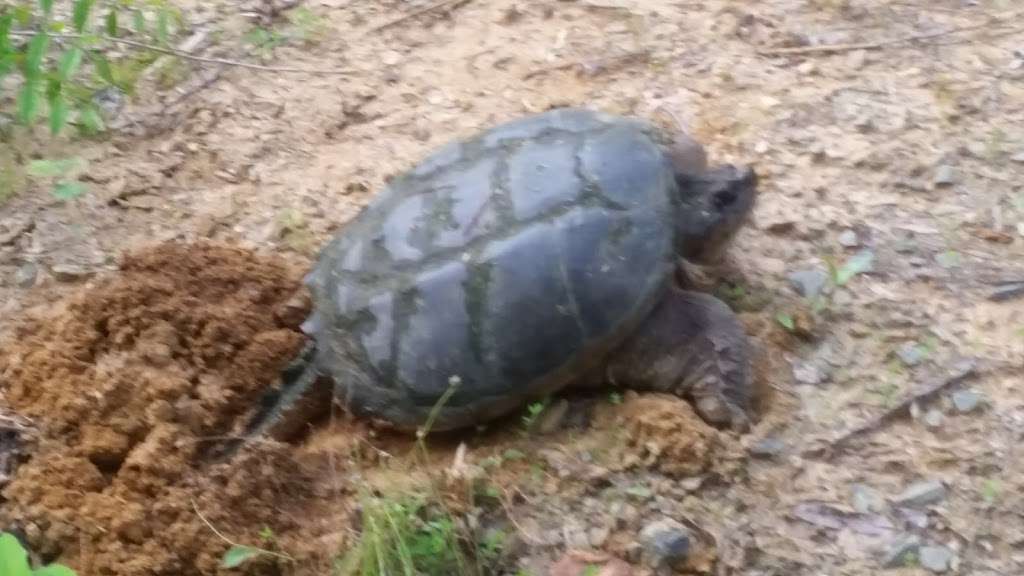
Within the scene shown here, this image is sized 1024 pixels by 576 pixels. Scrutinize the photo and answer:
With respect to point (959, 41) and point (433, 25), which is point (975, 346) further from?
point (433, 25)

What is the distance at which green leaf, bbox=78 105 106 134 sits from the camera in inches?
128

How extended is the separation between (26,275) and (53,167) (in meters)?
0.49

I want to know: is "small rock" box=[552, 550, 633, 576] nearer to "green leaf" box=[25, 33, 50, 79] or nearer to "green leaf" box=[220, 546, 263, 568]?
"green leaf" box=[220, 546, 263, 568]

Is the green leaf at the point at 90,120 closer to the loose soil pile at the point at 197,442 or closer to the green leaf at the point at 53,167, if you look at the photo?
the green leaf at the point at 53,167

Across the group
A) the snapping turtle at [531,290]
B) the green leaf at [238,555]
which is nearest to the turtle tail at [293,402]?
the snapping turtle at [531,290]

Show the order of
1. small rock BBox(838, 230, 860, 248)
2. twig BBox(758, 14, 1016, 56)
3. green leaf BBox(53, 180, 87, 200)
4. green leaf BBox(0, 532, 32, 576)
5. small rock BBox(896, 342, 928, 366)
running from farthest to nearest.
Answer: twig BBox(758, 14, 1016, 56)
green leaf BBox(53, 180, 87, 200)
small rock BBox(838, 230, 860, 248)
small rock BBox(896, 342, 928, 366)
green leaf BBox(0, 532, 32, 576)

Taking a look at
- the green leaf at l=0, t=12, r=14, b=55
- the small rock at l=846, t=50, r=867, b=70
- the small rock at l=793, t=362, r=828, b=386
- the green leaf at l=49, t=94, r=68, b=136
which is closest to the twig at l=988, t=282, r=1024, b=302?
the small rock at l=793, t=362, r=828, b=386

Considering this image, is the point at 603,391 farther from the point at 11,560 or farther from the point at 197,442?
the point at 11,560

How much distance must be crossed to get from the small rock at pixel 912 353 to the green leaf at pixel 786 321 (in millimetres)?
255

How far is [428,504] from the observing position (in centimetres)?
218

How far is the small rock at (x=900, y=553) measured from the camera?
2.01 m

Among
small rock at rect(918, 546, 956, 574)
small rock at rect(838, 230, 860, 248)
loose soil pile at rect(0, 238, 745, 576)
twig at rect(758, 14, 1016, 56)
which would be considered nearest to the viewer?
small rock at rect(918, 546, 956, 574)

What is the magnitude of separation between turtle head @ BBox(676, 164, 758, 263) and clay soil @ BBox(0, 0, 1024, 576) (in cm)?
17

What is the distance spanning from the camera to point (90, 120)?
130 inches
